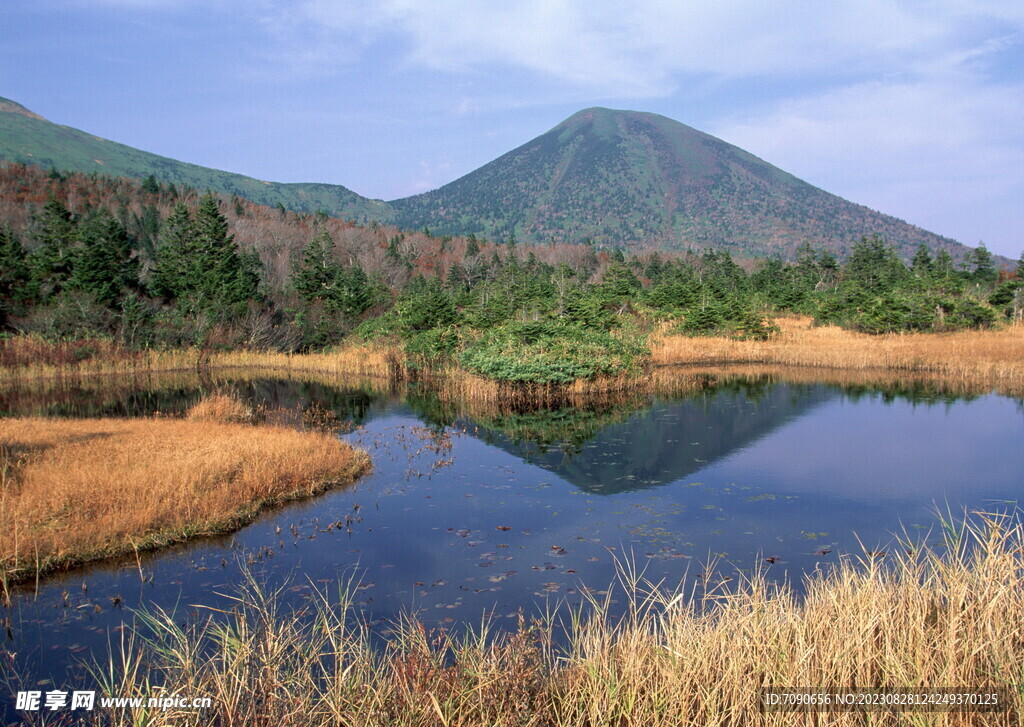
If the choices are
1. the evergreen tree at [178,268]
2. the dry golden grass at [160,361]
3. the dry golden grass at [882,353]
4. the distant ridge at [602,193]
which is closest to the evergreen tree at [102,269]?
the evergreen tree at [178,268]

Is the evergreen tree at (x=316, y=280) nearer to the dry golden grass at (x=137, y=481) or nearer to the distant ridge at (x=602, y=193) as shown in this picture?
the dry golden grass at (x=137, y=481)

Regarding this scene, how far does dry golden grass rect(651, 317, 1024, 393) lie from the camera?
73.8ft

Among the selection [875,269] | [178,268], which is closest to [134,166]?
[178,268]

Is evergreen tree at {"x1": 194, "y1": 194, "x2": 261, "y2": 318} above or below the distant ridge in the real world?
below

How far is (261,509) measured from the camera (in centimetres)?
1004

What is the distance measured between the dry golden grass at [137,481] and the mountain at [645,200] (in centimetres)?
11814

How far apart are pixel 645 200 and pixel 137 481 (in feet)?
495

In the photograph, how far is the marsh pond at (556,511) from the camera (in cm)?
701

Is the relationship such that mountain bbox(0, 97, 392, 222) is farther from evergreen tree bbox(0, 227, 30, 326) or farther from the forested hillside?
evergreen tree bbox(0, 227, 30, 326)

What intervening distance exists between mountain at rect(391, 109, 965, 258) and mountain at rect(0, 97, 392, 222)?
14.5 m

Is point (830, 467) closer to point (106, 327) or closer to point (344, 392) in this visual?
point (344, 392)

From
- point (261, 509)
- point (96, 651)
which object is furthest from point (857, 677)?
point (261, 509)

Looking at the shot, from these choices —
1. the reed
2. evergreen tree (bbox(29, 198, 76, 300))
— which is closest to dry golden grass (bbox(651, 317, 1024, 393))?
the reed

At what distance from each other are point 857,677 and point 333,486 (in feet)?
28.6
